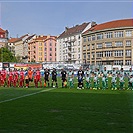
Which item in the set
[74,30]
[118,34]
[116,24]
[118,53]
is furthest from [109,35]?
[74,30]

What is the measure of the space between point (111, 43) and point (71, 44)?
912 inches

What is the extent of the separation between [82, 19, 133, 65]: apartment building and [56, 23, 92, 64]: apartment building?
419 cm

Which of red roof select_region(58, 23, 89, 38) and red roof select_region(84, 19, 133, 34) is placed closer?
red roof select_region(84, 19, 133, 34)

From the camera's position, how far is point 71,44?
99.9 metres

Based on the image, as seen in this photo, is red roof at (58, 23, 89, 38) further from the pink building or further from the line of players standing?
the line of players standing

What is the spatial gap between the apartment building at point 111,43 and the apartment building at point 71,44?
4.19 m

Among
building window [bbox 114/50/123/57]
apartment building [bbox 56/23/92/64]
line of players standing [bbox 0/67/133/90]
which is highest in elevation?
apartment building [bbox 56/23/92/64]

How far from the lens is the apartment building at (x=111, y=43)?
75625 millimetres

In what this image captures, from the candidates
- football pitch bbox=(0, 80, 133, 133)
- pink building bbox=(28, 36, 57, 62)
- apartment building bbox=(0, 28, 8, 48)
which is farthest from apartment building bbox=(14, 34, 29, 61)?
football pitch bbox=(0, 80, 133, 133)

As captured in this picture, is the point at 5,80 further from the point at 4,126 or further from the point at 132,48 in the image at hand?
the point at 132,48

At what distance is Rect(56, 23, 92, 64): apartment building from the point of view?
93812 millimetres

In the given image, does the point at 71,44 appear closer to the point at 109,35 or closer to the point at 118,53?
the point at 109,35

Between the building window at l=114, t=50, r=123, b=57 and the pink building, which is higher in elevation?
the pink building

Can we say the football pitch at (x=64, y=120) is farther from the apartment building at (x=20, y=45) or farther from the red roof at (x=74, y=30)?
the apartment building at (x=20, y=45)
